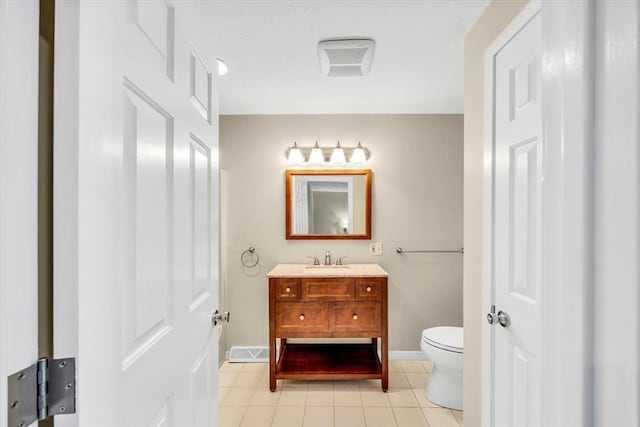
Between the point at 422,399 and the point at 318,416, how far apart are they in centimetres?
75

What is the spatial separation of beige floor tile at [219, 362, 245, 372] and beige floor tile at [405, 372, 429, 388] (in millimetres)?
1396

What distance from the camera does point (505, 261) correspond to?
1.45 meters

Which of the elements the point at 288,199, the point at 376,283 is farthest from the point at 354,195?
the point at 376,283

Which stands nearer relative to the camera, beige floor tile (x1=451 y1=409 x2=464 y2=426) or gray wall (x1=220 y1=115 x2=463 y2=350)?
beige floor tile (x1=451 y1=409 x2=464 y2=426)

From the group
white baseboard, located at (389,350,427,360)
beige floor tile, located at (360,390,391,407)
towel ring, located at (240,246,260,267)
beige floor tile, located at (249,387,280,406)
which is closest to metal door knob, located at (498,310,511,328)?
beige floor tile, located at (360,390,391,407)

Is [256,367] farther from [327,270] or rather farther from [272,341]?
[327,270]

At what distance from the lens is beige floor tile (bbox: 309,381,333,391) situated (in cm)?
266

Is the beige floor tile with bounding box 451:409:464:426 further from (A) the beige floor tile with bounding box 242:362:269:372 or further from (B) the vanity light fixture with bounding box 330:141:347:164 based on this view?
(B) the vanity light fixture with bounding box 330:141:347:164

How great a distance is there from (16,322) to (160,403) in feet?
1.71

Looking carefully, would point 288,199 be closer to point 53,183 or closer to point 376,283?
point 376,283

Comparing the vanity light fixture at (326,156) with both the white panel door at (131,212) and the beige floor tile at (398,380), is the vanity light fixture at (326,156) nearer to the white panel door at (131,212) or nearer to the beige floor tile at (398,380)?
the beige floor tile at (398,380)

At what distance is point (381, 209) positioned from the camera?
3.27 m

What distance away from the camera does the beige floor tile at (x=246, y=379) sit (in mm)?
2756

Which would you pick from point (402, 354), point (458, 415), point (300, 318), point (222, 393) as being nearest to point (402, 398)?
point (458, 415)
